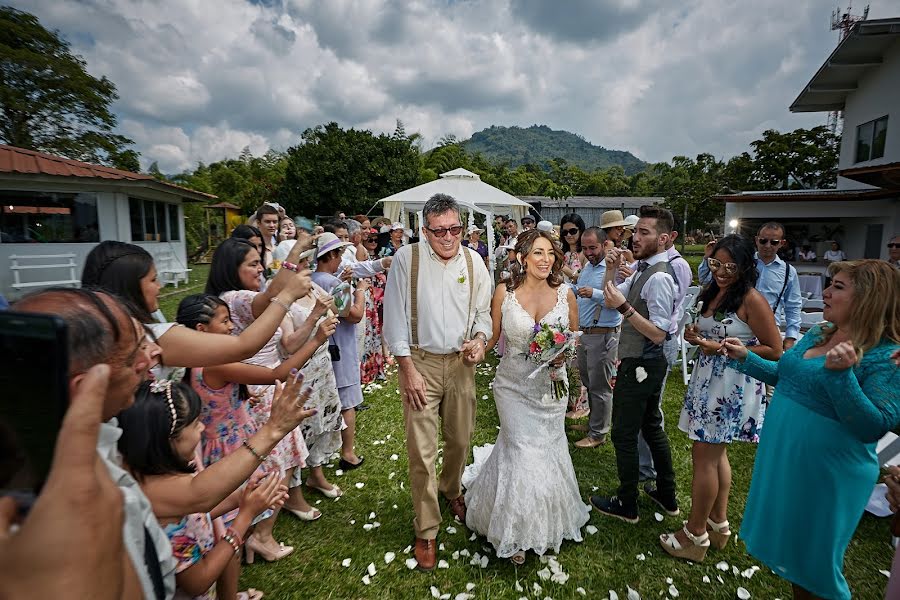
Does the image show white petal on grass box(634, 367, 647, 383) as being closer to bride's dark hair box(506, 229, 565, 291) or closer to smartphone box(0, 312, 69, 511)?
bride's dark hair box(506, 229, 565, 291)

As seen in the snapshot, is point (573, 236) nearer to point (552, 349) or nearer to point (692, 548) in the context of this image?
point (552, 349)

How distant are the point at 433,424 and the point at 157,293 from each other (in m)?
2.07

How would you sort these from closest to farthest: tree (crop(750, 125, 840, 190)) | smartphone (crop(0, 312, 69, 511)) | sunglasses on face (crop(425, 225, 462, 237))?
1. smartphone (crop(0, 312, 69, 511))
2. sunglasses on face (crop(425, 225, 462, 237))
3. tree (crop(750, 125, 840, 190))

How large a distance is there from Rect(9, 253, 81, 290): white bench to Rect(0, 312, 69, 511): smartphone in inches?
640

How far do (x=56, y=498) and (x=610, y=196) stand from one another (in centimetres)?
6980

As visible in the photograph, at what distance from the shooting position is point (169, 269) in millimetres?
19531

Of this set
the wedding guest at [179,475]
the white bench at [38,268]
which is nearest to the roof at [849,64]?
the wedding guest at [179,475]

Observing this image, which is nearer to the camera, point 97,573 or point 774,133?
point 97,573

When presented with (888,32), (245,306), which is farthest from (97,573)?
(888,32)

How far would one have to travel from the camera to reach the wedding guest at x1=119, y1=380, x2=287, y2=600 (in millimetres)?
1729

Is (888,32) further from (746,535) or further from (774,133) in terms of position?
(746,535)

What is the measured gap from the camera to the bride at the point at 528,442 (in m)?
3.25

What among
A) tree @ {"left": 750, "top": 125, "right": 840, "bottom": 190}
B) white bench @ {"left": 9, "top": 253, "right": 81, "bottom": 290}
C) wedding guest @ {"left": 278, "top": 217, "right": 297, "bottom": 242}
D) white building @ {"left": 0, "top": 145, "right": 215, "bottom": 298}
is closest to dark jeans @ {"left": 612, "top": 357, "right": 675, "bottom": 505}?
wedding guest @ {"left": 278, "top": 217, "right": 297, "bottom": 242}

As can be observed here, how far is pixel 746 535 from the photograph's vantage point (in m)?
2.72
